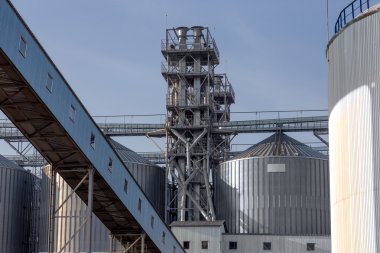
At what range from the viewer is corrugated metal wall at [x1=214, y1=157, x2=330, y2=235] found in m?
67.9

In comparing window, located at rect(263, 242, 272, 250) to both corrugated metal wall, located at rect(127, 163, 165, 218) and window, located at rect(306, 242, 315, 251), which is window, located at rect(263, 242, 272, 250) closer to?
window, located at rect(306, 242, 315, 251)

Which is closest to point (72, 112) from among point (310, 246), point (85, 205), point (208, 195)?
point (85, 205)

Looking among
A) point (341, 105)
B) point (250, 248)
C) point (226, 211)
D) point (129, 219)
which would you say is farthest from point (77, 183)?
point (226, 211)

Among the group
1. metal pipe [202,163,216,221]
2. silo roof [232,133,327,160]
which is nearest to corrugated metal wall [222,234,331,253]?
metal pipe [202,163,216,221]

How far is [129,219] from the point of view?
4281 cm

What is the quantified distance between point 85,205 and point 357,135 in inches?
1652

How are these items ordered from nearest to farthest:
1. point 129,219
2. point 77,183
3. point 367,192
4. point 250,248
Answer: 1. point 367,192
2. point 77,183
3. point 129,219
4. point 250,248

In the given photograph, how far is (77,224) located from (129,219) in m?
27.7

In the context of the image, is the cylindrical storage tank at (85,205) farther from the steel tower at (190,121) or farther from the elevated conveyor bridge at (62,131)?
the elevated conveyor bridge at (62,131)

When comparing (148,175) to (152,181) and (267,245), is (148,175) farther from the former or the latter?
(267,245)

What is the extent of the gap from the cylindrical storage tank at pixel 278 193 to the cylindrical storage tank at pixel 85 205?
6797mm

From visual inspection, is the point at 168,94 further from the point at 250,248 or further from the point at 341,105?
the point at 341,105


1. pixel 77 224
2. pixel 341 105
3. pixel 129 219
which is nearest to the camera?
pixel 341 105

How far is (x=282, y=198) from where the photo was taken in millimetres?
68250
